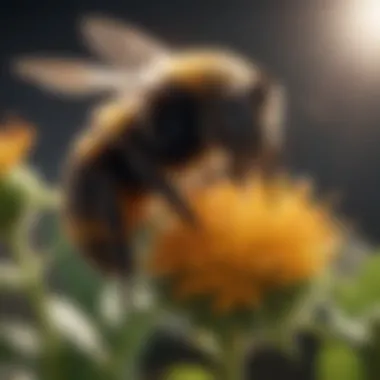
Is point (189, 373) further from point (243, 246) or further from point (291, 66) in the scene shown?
point (291, 66)

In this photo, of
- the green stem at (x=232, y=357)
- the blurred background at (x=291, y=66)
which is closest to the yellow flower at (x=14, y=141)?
the blurred background at (x=291, y=66)

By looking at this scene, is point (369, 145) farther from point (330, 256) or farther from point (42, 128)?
point (42, 128)

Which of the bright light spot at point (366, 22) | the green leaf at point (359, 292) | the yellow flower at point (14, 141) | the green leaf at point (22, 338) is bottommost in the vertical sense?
the green leaf at point (22, 338)

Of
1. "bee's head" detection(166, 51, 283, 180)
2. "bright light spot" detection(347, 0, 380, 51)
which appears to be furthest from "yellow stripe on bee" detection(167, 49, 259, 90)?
"bright light spot" detection(347, 0, 380, 51)

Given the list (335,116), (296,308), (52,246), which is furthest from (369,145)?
(52,246)

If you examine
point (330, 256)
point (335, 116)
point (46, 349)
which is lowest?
point (46, 349)

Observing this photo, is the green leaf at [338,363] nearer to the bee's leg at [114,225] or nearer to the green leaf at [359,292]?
the green leaf at [359,292]

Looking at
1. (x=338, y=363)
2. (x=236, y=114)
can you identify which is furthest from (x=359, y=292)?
(x=236, y=114)
